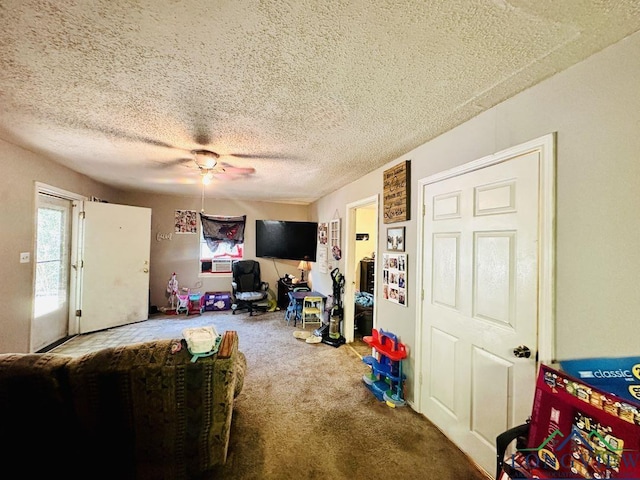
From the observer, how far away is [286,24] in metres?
1.06

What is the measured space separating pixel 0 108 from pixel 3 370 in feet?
5.77

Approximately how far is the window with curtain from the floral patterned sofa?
4.35m

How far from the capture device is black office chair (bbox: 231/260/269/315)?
5.08m

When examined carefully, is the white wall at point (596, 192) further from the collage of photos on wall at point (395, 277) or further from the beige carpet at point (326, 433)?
the collage of photos on wall at point (395, 277)

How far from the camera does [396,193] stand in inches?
103

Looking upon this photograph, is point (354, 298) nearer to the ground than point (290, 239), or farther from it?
nearer to the ground

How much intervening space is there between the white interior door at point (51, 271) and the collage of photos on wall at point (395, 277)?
12.5 feet

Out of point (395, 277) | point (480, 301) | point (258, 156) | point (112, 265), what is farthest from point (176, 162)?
point (480, 301)

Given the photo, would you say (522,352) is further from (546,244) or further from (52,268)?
(52,268)

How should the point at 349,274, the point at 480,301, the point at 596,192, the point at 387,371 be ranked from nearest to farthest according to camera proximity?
1. the point at 596,192
2. the point at 480,301
3. the point at 387,371
4. the point at 349,274

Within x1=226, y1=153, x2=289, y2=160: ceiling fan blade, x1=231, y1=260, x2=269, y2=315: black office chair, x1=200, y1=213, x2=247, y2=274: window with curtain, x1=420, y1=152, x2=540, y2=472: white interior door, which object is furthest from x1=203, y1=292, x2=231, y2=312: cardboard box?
x1=420, y1=152, x2=540, y2=472: white interior door

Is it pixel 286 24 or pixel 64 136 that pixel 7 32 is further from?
pixel 64 136

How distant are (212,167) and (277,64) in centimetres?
180

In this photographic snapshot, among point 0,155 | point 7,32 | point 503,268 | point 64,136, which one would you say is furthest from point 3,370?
point 503,268
